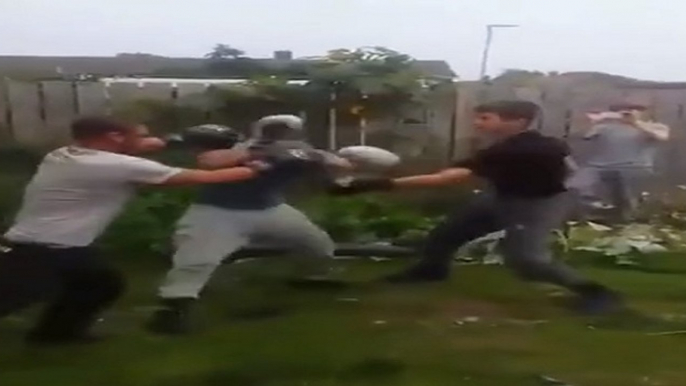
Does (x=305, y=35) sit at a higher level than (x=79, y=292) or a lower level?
higher

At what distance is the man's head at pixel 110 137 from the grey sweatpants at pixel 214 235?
6cm

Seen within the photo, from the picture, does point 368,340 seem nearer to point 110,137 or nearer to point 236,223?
point 236,223

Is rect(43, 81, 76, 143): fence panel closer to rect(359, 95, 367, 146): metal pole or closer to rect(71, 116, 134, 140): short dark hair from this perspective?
rect(71, 116, 134, 140): short dark hair

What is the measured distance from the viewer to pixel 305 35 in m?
0.77

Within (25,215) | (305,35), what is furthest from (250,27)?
(25,215)

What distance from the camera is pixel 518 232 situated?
30.3 inches

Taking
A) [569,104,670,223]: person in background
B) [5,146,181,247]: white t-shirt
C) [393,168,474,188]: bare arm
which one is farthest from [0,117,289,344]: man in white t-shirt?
[569,104,670,223]: person in background

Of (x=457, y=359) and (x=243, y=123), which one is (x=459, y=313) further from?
(x=243, y=123)

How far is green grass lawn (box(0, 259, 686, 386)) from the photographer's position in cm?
74

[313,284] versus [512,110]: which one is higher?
[512,110]

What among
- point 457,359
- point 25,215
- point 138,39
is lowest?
point 457,359

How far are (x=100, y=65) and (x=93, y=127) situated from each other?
6 cm

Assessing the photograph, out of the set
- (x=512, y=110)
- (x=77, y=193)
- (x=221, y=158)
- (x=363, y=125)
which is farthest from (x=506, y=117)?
(x=77, y=193)

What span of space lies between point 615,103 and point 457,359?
0.80 feet
